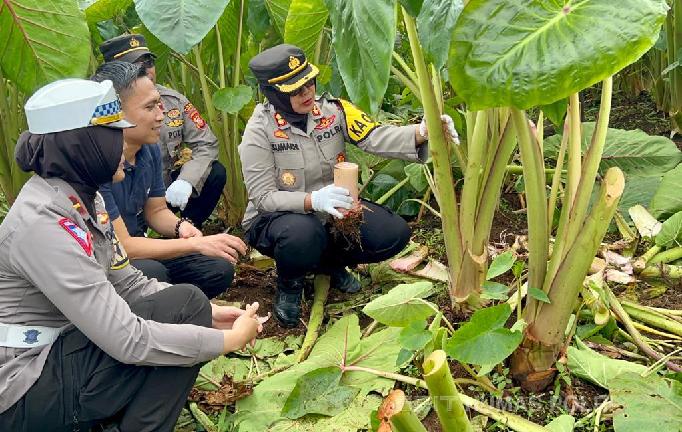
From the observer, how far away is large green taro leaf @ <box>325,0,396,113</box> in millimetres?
1502

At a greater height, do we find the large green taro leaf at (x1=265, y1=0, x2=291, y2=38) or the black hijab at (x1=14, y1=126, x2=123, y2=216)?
the black hijab at (x1=14, y1=126, x2=123, y2=216)

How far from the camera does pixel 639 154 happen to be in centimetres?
288

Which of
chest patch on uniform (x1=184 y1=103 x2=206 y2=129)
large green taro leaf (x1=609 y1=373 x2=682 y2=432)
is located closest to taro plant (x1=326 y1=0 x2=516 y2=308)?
large green taro leaf (x1=609 y1=373 x2=682 y2=432)

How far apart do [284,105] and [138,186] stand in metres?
0.52

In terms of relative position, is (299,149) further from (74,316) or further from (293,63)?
(74,316)

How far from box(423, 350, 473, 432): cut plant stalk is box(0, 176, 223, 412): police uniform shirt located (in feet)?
1.82

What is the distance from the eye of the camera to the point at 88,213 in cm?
174

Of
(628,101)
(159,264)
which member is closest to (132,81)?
(159,264)

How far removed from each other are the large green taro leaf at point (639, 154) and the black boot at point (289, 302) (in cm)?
122

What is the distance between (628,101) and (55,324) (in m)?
3.64

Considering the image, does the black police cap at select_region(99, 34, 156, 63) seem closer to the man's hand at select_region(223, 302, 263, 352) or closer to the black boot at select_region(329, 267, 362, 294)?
the black boot at select_region(329, 267, 362, 294)

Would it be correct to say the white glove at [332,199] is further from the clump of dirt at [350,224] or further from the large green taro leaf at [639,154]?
the large green taro leaf at [639,154]

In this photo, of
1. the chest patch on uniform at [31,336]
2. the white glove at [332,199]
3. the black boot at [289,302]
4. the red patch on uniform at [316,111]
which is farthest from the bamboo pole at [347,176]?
the chest patch on uniform at [31,336]

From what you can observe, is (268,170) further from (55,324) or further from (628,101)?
(628,101)
